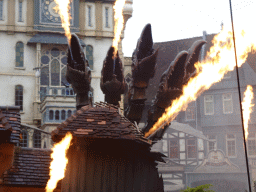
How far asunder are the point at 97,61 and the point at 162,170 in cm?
1035

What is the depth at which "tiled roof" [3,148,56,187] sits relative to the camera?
52.0 feet

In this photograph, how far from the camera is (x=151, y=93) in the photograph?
4175cm

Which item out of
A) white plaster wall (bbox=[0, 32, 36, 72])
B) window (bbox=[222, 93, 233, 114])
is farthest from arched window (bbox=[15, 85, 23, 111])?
window (bbox=[222, 93, 233, 114])

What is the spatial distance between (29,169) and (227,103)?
1116 inches

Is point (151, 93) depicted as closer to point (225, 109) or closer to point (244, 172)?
point (225, 109)

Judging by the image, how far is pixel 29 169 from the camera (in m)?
16.5

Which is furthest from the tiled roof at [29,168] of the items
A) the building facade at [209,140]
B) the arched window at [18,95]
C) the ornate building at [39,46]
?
the arched window at [18,95]

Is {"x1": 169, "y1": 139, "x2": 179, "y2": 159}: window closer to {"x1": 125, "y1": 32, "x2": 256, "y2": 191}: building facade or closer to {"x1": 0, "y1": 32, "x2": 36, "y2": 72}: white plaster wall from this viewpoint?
{"x1": 125, "y1": 32, "x2": 256, "y2": 191}: building facade

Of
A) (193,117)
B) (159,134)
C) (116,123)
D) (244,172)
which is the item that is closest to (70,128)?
(116,123)

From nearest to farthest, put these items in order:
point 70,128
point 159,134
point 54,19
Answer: point 70,128 < point 159,134 < point 54,19

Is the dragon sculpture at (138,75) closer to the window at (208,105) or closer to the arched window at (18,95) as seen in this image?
the arched window at (18,95)

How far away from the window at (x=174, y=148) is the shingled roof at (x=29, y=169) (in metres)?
23.6

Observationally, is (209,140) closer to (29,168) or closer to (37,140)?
(37,140)

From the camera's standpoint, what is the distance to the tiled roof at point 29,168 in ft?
52.0
